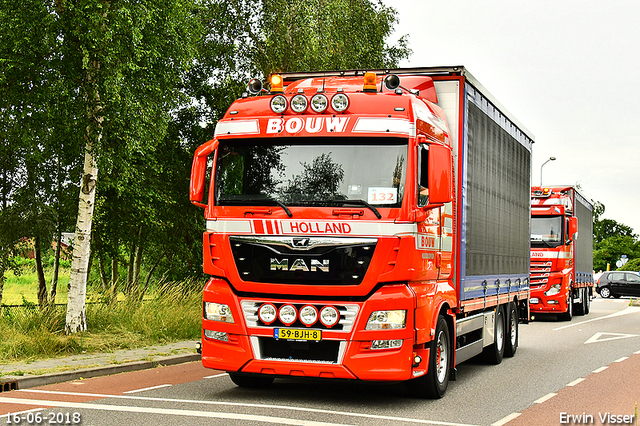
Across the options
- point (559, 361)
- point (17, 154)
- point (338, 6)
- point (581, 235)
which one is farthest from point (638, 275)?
point (17, 154)

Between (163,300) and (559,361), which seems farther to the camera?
(163,300)

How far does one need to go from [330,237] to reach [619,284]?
44.1m

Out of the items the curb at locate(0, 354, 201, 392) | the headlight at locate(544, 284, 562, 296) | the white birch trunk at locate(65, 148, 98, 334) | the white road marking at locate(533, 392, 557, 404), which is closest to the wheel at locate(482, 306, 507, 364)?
the white road marking at locate(533, 392, 557, 404)

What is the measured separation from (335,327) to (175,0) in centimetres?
876

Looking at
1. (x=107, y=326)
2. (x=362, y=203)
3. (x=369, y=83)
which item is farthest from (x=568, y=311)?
(x=362, y=203)

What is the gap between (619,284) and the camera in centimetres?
4850

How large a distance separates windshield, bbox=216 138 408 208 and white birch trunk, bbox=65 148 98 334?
18.6 feet

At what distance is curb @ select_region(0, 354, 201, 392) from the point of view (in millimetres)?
9870

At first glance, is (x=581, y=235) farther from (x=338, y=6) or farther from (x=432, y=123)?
(x=432, y=123)

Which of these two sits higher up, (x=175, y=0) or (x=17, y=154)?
(x=175, y=0)

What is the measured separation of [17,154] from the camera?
17.8 meters

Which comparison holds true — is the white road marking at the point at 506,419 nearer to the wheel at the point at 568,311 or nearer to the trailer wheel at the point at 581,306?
the wheel at the point at 568,311

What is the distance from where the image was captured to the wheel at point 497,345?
43.4 feet

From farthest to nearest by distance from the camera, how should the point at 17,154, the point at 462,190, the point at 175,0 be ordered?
the point at 17,154 < the point at 175,0 < the point at 462,190
